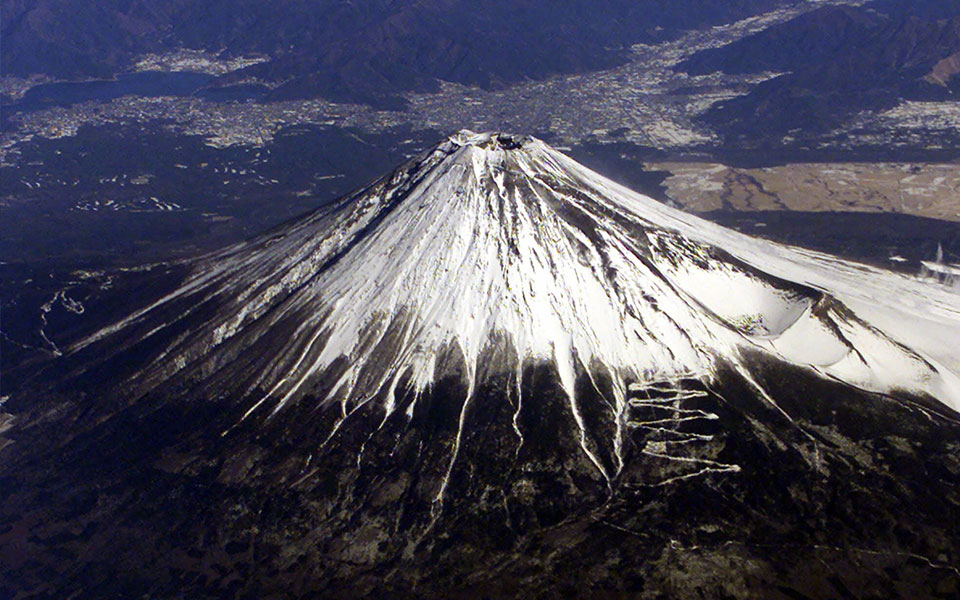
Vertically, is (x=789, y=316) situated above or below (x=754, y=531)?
above

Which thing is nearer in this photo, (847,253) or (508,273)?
(508,273)

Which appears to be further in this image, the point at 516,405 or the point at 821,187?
the point at 821,187

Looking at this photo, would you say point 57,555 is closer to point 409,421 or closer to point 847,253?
point 409,421

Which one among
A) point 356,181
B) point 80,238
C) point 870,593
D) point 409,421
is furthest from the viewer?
point 356,181

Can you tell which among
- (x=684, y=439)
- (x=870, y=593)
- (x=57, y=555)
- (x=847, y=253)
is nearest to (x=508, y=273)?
(x=684, y=439)

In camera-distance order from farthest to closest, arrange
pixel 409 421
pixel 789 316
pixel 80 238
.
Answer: pixel 80 238 < pixel 789 316 < pixel 409 421

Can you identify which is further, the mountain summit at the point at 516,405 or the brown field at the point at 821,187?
the brown field at the point at 821,187

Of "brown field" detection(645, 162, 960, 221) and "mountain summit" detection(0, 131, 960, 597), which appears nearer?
"mountain summit" detection(0, 131, 960, 597)

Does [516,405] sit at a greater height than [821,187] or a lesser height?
lesser
